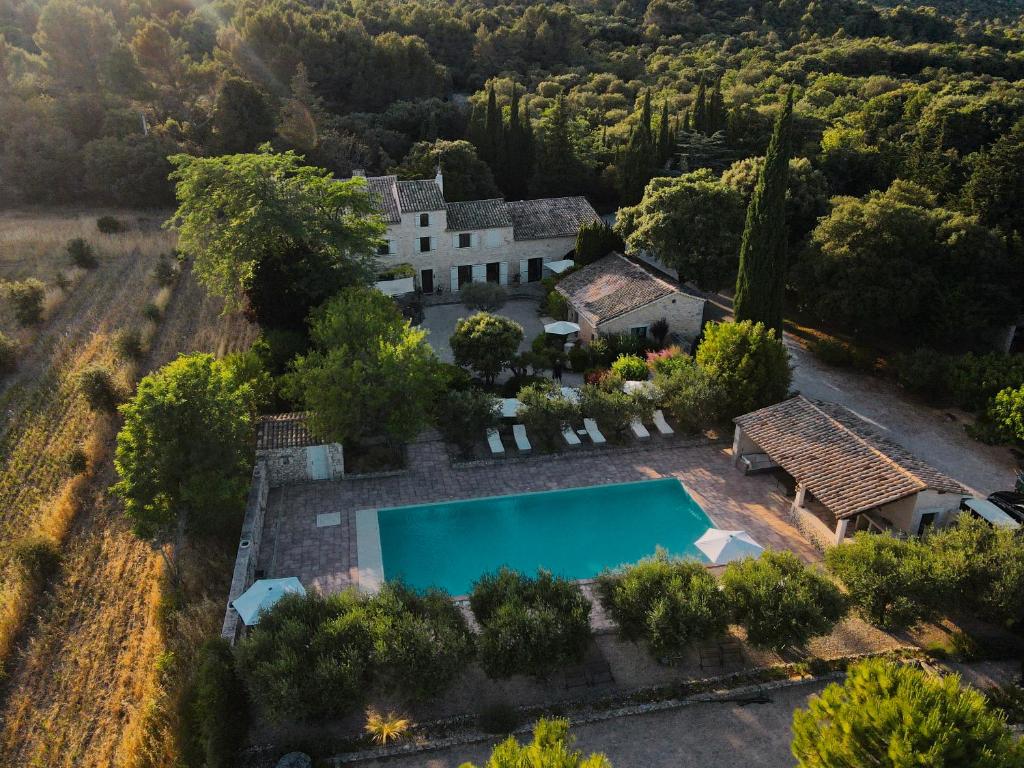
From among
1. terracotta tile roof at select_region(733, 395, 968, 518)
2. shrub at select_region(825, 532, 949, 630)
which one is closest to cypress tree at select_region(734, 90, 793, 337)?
terracotta tile roof at select_region(733, 395, 968, 518)

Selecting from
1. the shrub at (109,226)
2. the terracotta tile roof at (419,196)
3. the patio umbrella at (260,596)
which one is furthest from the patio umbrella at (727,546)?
the shrub at (109,226)

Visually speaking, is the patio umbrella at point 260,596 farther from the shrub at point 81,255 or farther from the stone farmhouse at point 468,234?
the shrub at point 81,255

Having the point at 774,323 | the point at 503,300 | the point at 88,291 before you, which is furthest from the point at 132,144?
the point at 774,323

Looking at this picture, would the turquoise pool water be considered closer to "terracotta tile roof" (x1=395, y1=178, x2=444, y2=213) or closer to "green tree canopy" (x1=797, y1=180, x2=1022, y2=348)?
"green tree canopy" (x1=797, y1=180, x2=1022, y2=348)

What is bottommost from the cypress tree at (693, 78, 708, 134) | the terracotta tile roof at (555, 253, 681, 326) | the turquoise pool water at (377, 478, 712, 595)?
the turquoise pool water at (377, 478, 712, 595)

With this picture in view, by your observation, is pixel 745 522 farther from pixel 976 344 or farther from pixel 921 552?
pixel 976 344

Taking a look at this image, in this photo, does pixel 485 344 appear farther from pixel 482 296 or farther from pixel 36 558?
pixel 36 558
